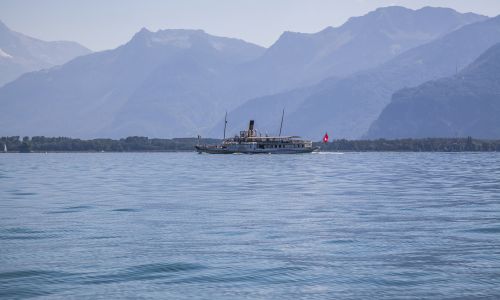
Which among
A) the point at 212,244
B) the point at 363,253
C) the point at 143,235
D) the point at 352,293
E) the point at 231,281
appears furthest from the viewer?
the point at 143,235

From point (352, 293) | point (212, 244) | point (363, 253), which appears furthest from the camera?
point (212, 244)

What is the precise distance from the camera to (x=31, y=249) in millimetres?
38625

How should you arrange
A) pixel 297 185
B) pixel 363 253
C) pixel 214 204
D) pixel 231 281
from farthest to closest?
pixel 297 185, pixel 214 204, pixel 363 253, pixel 231 281

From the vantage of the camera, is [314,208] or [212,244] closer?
[212,244]

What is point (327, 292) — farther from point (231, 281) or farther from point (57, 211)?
point (57, 211)

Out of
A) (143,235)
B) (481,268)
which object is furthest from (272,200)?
(481,268)

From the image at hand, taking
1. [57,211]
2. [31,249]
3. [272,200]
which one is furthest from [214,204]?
[31,249]

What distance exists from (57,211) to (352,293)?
3483 centimetres

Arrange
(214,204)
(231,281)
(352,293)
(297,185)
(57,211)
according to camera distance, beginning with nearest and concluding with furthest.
A: (352,293)
(231,281)
(57,211)
(214,204)
(297,185)

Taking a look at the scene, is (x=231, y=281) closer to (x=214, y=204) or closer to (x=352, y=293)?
(x=352, y=293)

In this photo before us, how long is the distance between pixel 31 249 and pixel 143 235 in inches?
290

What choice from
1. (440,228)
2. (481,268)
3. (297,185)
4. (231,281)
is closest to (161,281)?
(231,281)

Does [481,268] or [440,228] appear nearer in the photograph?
[481,268]

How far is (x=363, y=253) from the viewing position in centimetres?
3681
